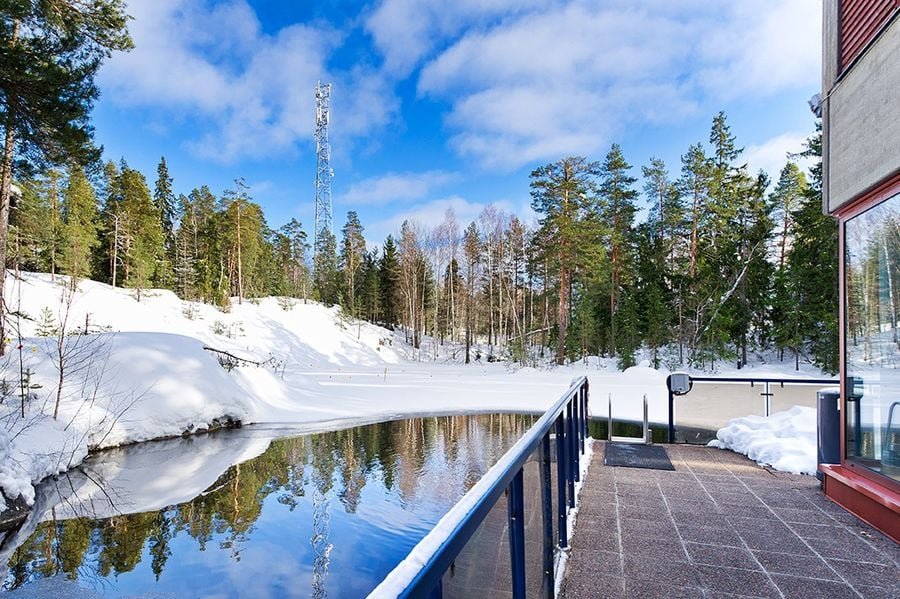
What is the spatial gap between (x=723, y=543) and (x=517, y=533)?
2453mm

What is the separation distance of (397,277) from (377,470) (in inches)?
1076

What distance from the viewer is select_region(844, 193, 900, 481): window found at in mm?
3234

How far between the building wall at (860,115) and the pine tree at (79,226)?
2809 centimetres

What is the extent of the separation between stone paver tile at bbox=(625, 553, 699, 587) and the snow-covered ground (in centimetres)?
740

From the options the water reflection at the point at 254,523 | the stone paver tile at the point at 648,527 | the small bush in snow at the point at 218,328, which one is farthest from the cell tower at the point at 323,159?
the stone paver tile at the point at 648,527

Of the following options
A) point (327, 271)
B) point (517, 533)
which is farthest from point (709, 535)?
point (327, 271)

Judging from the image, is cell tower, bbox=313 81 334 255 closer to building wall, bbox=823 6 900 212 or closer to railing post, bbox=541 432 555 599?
building wall, bbox=823 6 900 212

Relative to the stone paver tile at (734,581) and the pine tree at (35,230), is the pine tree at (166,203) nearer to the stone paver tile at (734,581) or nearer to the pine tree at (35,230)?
the pine tree at (35,230)

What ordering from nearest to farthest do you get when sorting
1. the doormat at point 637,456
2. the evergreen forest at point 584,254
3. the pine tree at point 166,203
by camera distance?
1. the doormat at point 637,456
2. the evergreen forest at point 584,254
3. the pine tree at point 166,203

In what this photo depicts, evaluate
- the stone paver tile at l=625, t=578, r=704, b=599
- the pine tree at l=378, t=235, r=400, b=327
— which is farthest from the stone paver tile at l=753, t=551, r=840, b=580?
the pine tree at l=378, t=235, r=400, b=327

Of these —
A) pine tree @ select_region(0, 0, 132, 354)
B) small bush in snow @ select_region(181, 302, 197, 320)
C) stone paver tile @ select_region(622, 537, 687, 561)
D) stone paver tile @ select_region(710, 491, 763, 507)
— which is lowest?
stone paver tile @ select_region(710, 491, 763, 507)

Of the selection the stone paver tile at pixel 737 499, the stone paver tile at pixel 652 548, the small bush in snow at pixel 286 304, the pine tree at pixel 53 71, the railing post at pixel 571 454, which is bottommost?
the stone paver tile at pixel 737 499

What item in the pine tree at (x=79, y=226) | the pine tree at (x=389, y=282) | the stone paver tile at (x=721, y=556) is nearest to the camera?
the stone paver tile at (x=721, y=556)

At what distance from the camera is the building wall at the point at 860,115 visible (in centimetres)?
299
